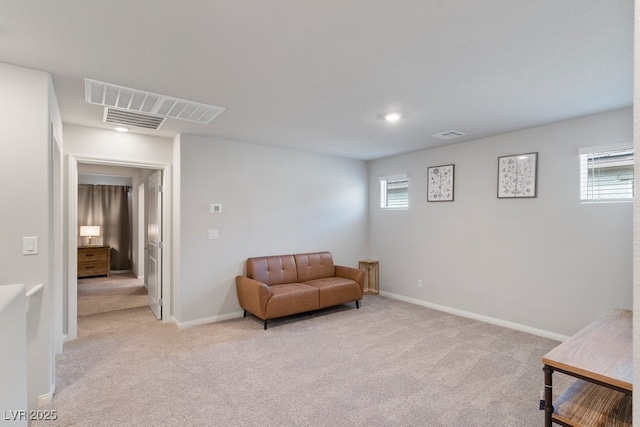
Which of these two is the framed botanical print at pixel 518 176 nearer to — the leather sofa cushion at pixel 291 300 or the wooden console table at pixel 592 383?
the wooden console table at pixel 592 383

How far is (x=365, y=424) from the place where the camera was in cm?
211

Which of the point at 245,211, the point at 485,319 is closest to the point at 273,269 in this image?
the point at 245,211

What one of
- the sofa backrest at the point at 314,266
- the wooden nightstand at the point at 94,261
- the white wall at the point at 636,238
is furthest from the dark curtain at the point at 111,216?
the white wall at the point at 636,238

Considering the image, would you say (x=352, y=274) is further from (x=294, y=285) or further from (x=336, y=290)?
(x=294, y=285)

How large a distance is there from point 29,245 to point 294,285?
114 inches

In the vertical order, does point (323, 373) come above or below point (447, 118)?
below

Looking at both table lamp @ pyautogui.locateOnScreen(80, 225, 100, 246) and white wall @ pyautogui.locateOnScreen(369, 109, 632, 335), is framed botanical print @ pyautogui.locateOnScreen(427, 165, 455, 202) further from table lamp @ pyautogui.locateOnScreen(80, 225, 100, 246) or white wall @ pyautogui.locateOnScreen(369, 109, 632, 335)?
table lamp @ pyautogui.locateOnScreen(80, 225, 100, 246)

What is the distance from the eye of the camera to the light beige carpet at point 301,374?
7.25 ft

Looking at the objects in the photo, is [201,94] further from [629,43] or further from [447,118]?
[629,43]

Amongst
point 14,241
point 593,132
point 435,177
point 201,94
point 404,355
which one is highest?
point 201,94

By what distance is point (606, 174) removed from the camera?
10.7 ft

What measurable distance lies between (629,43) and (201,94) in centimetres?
302

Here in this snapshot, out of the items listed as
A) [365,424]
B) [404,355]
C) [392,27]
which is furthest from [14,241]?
[404,355]

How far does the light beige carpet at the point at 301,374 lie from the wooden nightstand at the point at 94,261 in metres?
3.70
